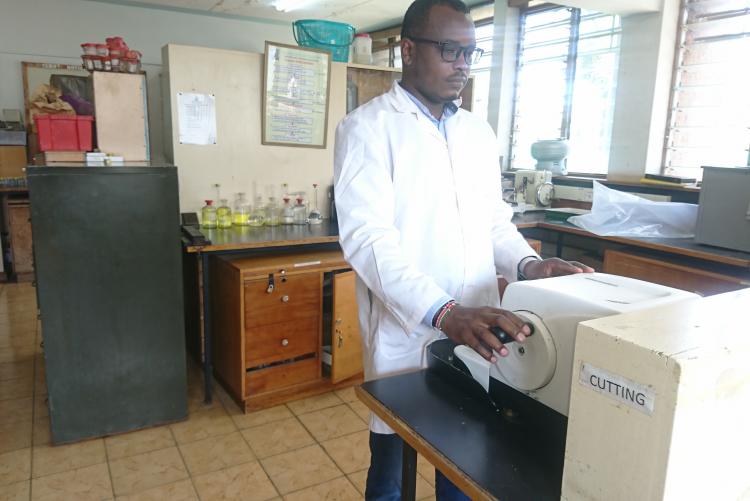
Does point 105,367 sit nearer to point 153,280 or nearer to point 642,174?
point 153,280

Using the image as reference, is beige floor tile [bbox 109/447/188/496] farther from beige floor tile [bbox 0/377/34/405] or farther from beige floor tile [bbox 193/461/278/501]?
beige floor tile [bbox 0/377/34/405]

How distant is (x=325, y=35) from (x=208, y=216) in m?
1.18

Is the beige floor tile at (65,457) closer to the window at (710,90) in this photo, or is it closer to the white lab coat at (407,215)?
the white lab coat at (407,215)

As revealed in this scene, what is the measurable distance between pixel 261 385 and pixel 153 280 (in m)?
0.71

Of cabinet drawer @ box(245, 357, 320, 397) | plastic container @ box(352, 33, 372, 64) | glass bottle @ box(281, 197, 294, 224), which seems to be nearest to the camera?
cabinet drawer @ box(245, 357, 320, 397)

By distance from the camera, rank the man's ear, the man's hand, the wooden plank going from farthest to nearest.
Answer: the man's ear → the man's hand → the wooden plank

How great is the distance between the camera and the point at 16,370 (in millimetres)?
3096

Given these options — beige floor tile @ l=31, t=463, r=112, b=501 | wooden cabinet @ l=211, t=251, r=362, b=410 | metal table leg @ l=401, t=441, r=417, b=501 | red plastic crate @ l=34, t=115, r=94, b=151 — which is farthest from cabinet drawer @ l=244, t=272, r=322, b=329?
metal table leg @ l=401, t=441, r=417, b=501

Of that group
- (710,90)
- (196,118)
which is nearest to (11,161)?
(196,118)

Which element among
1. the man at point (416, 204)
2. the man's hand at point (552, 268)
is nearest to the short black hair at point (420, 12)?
the man at point (416, 204)

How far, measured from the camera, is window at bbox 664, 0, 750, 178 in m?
3.19

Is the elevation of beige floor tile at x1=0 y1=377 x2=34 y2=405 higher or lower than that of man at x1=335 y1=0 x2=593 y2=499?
lower

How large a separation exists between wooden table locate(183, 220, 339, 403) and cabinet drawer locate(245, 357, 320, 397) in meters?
0.23

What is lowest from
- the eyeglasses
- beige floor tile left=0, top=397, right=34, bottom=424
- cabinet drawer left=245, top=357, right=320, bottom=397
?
beige floor tile left=0, top=397, right=34, bottom=424
